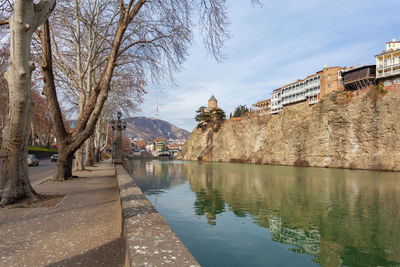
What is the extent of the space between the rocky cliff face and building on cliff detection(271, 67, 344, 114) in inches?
200

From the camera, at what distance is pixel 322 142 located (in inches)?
2096

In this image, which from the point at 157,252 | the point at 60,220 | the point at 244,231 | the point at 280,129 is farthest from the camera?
the point at 280,129

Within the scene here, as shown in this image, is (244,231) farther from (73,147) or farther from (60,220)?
(73,147)

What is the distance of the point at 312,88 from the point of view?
2576 inches

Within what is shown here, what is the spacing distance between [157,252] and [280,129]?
65.4m

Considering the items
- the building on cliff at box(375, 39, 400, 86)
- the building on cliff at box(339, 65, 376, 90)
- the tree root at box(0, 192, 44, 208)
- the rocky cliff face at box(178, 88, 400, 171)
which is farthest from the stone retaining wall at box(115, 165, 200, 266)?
the building on cliff at box(339, 65, 376, 90)

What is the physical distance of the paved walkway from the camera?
4.09m

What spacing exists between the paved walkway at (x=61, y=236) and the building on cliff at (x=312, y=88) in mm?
62372

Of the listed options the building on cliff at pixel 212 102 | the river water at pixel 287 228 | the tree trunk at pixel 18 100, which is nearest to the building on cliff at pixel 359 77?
the river water at pixel 287 228

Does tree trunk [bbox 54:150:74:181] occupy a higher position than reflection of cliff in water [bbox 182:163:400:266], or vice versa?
tree trunk [bbox 54:150:74:181]

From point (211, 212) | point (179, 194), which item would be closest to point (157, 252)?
point (211, 212)

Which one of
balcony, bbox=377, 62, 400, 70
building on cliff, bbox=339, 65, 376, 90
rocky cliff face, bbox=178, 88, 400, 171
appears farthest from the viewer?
building on cliff, bbox=339, 65, 376, 90

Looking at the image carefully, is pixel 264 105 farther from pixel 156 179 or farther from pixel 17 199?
pixel 17 199

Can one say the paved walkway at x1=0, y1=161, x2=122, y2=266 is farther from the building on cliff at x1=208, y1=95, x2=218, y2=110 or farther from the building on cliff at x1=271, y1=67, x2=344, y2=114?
the building on cliff at x1=208, y1=95, x2=218, y2=110
